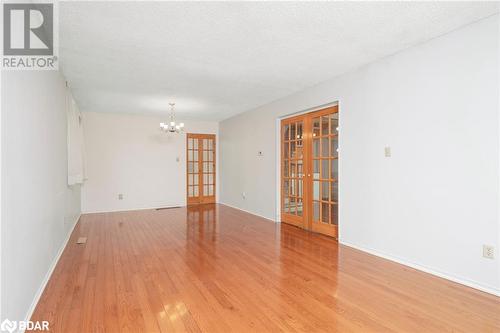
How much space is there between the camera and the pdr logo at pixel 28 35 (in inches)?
73.8

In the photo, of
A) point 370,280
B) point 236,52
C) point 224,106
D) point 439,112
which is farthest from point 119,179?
point 439,112

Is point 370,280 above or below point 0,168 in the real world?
below

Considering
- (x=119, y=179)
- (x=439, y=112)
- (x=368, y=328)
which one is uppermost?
(x=439, y=112)

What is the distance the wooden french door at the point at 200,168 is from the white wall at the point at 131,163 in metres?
0.22

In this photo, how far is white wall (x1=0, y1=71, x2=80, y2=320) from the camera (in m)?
1.73

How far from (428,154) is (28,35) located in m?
4.12

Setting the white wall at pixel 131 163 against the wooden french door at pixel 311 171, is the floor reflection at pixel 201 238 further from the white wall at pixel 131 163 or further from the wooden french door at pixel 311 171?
the wooden french door at pixel 311 171

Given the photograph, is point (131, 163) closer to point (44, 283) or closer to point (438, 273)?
point (44, 283)

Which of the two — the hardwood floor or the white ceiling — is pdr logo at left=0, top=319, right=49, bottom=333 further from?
the white ceiling

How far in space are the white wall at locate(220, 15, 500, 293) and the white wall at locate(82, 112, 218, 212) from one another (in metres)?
4.85

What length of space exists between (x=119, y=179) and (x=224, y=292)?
5.63m

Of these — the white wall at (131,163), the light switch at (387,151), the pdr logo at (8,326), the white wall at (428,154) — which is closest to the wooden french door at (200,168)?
the white wall at (131,163)

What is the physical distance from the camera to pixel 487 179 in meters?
2.58

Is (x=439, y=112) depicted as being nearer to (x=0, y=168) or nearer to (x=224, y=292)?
(x=224, y=292)
